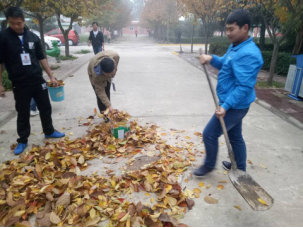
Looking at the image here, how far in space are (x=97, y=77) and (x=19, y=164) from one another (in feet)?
5.36

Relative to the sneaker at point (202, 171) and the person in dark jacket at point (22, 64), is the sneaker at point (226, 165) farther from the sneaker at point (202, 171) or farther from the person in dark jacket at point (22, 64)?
the person in dark jacket at point (22, 64)

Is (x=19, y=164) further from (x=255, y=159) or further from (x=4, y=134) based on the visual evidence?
(x=255, y=159)

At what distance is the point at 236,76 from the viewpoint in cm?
224

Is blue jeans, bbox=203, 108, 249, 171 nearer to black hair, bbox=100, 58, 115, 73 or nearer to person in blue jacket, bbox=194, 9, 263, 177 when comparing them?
person in blue jacket, bbox=194, 9, 263, 177

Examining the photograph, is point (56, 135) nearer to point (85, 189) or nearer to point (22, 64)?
point (22, 64)

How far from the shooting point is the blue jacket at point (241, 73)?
221 centimetres

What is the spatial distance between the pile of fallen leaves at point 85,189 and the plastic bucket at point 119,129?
275 millimetres

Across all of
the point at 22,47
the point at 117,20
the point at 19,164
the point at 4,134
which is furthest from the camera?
the point at 117,20

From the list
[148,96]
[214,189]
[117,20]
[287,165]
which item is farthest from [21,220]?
[117,20]

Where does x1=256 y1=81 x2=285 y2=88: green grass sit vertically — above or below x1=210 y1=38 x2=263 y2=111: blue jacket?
below

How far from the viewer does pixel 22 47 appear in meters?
3.28

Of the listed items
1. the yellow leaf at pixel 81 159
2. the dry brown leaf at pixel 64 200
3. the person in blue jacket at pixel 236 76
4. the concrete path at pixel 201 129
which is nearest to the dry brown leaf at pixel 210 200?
the concrete path at pixel 201 129

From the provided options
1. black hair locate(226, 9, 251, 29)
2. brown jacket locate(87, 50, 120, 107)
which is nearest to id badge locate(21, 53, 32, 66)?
brown jacket locate(87, 50, 120, 107)

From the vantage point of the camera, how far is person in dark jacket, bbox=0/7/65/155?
3184mm
